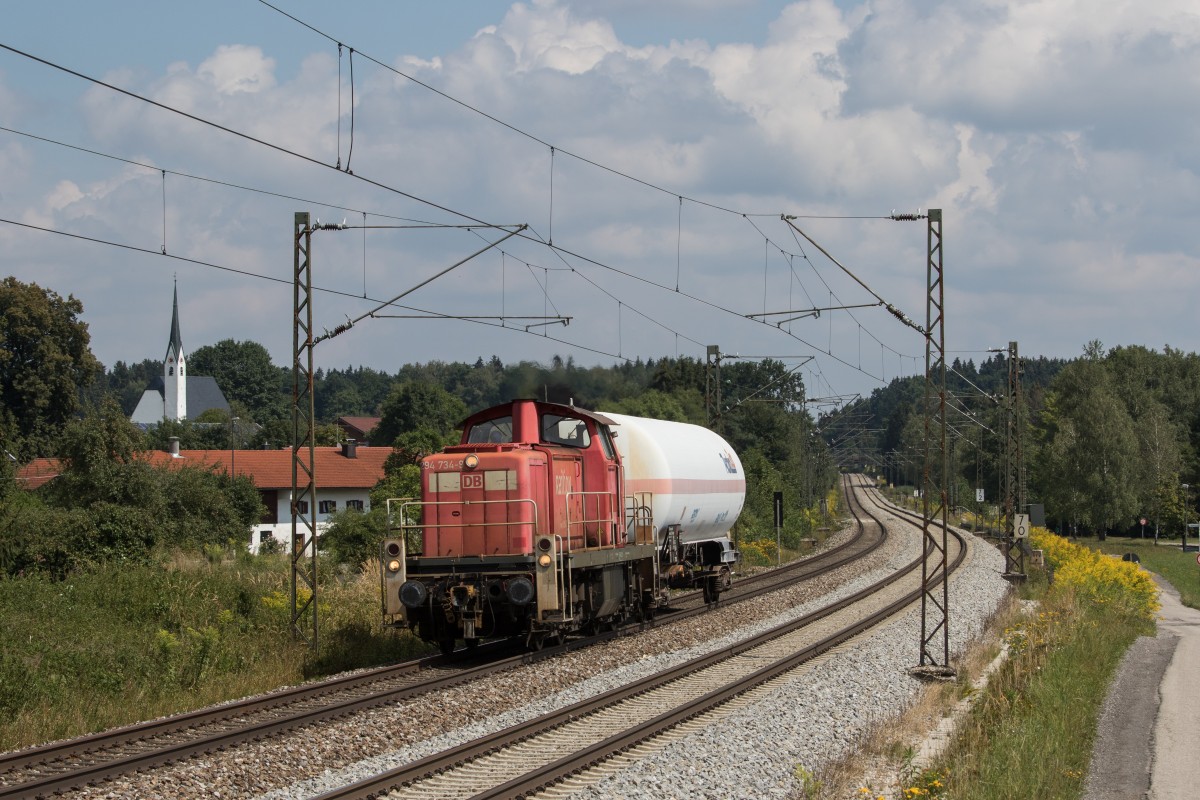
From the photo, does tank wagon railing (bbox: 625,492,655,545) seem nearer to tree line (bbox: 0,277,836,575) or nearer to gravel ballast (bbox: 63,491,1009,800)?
gravel ballast (bbox: 63,491,1009,800)

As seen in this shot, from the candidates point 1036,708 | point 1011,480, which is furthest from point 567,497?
point 1011,480

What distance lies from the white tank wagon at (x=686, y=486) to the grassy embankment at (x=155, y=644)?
548 cm

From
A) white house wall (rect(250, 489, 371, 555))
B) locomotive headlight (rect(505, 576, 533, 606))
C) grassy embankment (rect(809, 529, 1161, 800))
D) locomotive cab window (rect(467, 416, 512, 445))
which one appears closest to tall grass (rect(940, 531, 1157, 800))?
grassy embankment (rect(809, 529, 1161, 800))

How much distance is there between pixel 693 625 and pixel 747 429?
6310cm

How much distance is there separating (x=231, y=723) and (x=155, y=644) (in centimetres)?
491

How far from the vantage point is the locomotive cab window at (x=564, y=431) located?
66.5 feet

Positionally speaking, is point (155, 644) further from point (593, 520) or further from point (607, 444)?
point (607, 444)

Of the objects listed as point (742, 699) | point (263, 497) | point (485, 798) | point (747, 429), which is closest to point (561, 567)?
point (742, 699)

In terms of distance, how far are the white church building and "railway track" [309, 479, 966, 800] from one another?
151m

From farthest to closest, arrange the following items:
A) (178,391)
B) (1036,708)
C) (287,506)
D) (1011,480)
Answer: (178,391)
(287,506)
(1011,480)
(1036,708)

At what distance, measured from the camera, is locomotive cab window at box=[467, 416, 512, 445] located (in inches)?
786

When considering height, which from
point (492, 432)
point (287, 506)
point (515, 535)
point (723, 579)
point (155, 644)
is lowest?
point (723, 579)

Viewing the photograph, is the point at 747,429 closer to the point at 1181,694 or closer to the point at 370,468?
the point at 370,468

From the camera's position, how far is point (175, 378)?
16362cm
